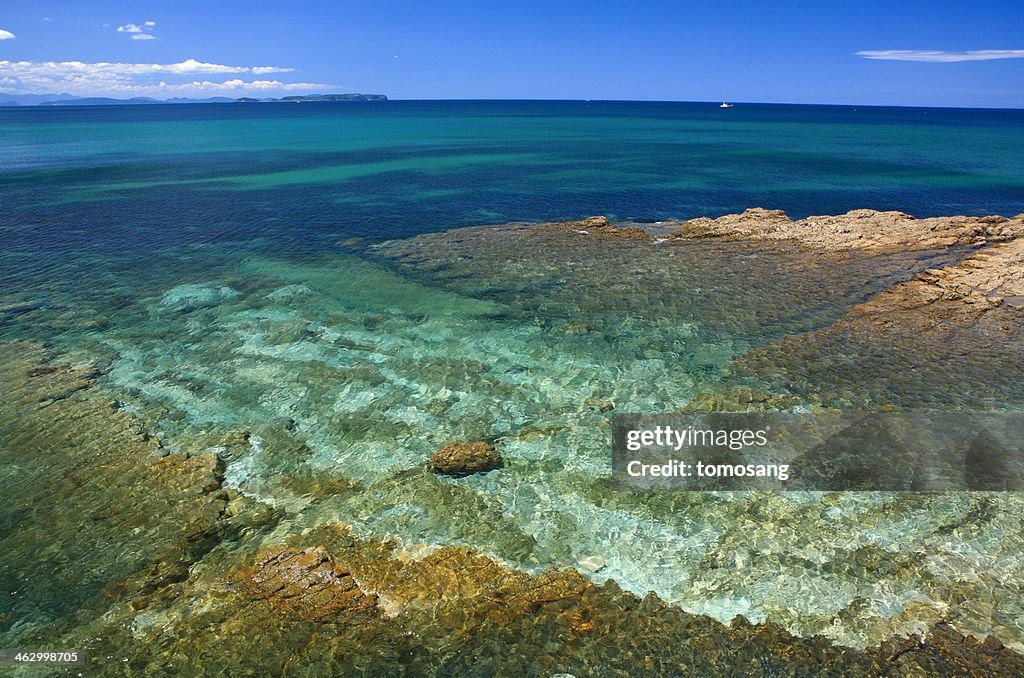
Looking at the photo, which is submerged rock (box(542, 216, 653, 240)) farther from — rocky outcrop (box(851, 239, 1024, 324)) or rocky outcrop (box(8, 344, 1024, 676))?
rocky outcrop (box(8, 344, 1024, 676))

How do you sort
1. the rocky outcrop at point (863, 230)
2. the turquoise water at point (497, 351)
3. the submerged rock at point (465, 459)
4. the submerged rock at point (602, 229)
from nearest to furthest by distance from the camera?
the turquoise water at point (497, 351) → the submerged rock at point (465, 459) → the rocky outcrop at point (863, 230) → the submerged rock at point (602, 229)

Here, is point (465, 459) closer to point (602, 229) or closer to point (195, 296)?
point (195, 296)

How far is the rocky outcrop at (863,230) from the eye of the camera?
91.9 ft

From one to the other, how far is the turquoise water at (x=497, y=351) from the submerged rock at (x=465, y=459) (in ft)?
1.56

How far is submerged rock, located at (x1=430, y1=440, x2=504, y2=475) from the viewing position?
12359 millimetres

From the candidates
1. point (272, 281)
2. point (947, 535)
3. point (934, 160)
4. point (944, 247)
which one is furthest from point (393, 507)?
point (934, 160)

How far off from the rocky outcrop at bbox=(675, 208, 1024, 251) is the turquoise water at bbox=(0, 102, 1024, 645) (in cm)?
235

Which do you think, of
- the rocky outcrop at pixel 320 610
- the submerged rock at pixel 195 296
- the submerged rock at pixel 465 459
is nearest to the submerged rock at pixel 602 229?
the submerged rock at pixel 195 296

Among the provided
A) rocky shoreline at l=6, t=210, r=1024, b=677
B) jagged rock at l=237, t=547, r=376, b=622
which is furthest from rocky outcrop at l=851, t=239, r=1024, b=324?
jagged rock at l=237, t=547, r=376, b=622

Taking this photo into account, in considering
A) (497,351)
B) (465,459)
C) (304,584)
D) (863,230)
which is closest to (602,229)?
(863,230)

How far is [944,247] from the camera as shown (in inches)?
1072

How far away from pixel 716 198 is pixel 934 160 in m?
44.6

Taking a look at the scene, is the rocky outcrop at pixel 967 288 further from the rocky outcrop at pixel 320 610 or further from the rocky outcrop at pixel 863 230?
the rocky outcrop at pixel 320 610

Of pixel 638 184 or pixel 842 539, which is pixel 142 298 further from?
pixel 638 184
